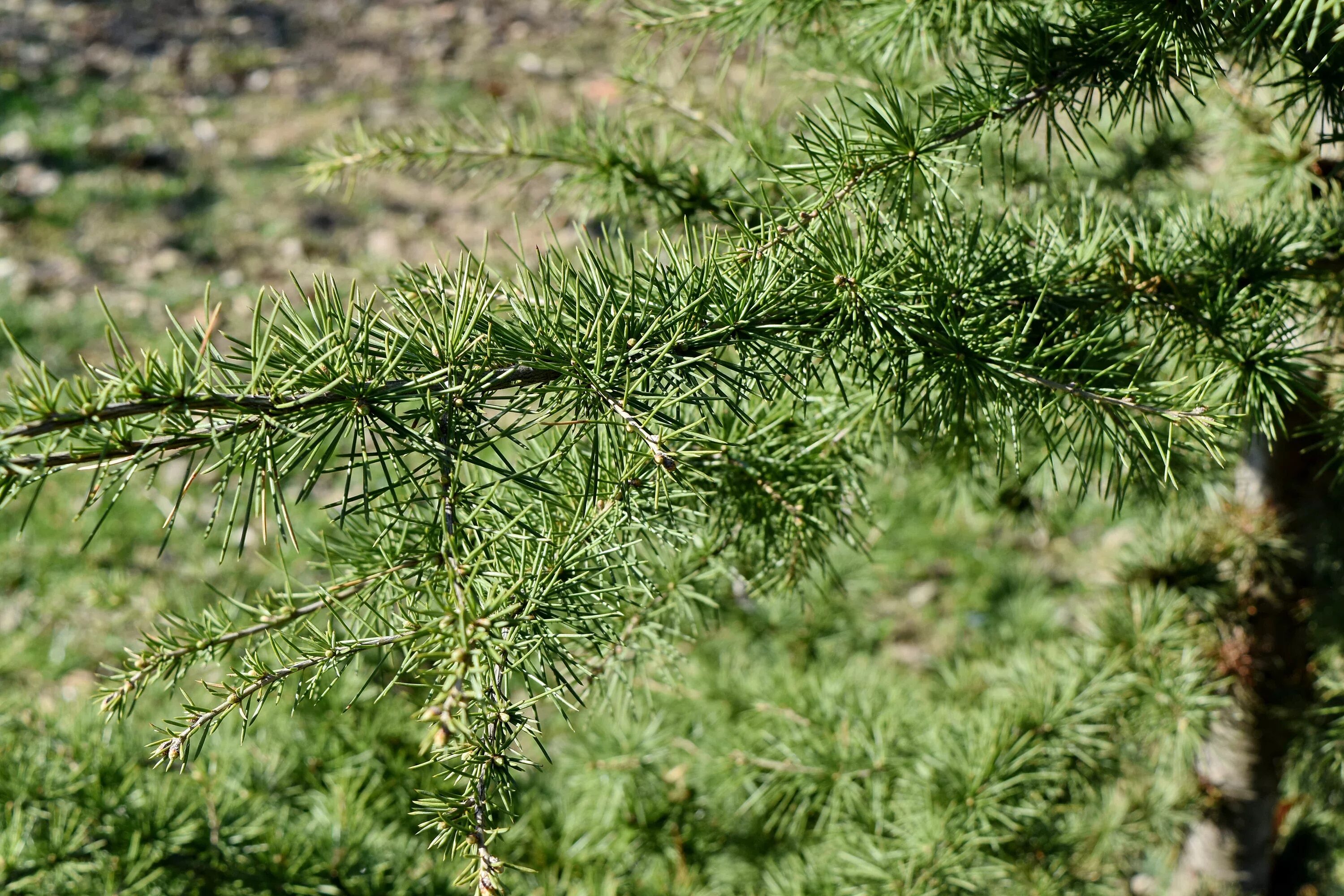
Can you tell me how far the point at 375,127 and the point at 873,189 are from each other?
3.91 m

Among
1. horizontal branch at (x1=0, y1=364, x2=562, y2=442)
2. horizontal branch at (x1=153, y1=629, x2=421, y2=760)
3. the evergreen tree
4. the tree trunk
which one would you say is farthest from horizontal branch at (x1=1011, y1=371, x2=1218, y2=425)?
the tree trunk

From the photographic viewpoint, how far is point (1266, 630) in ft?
5.03

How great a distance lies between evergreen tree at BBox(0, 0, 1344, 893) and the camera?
0.68 meters

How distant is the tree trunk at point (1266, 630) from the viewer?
4.88ft

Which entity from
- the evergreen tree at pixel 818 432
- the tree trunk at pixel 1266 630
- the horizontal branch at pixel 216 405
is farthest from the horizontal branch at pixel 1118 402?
the tree trunk at pixel 1266 630

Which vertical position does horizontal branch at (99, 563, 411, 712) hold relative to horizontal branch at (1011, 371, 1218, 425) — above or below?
below

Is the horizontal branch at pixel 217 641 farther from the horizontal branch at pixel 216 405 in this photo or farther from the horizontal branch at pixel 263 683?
the horizontal branch at pixel 216 405

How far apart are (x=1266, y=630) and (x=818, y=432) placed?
3.09 feet

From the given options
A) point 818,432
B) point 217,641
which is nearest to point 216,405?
point 217,641

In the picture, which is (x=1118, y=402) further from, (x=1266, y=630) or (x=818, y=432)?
(x=1266, y=630)

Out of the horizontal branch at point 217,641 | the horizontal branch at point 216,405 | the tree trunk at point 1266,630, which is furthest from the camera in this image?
the tree trunk at point 1266,630

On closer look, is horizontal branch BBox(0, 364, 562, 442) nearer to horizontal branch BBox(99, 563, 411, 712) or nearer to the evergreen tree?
the evergreen tree

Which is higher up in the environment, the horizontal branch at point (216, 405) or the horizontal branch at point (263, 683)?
the horizontal branch at point (216, 405)

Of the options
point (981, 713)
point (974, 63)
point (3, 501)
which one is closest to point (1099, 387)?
point (974, 63)
